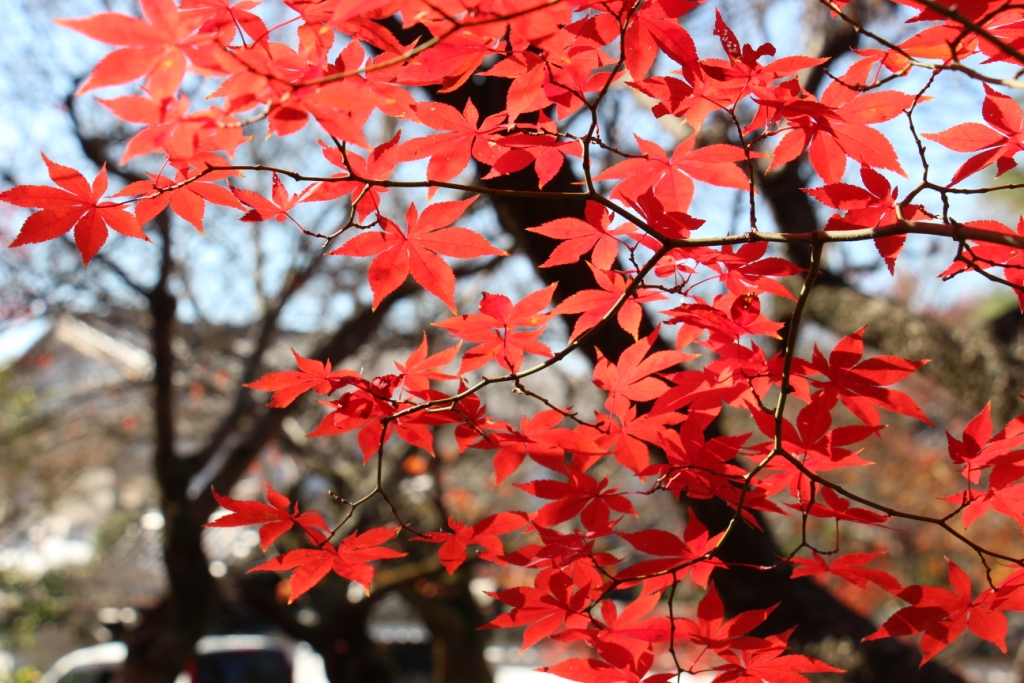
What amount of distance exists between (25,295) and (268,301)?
1.67 metres

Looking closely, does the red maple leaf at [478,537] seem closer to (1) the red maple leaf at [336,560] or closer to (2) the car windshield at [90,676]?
(1) the red maple leaf at [336,560]

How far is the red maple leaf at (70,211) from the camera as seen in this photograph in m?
0.82

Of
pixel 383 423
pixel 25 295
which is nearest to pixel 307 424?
pixel 25 295

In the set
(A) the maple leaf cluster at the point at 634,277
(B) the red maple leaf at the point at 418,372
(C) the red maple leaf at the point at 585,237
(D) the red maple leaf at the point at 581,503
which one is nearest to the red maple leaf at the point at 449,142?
(A) the maple leaf cluster at the point at 634,277

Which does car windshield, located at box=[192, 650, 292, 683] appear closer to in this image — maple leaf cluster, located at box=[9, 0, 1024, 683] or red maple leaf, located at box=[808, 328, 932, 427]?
maple leaf cluster, located at box=[9, 0, 1024, 683]

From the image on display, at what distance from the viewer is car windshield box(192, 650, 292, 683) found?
6.92 metres

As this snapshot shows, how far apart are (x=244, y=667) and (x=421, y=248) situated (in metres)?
7.11

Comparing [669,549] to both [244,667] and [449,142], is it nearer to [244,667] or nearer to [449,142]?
[449,142]

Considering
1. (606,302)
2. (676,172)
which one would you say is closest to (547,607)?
(606,302)

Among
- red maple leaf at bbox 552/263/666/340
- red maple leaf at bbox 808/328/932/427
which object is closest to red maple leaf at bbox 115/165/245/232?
red maple leaf at bbox 552/263/666/340

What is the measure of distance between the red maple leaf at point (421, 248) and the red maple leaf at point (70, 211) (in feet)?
0.79

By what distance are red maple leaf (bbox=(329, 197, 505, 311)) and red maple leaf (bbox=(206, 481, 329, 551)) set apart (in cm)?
28

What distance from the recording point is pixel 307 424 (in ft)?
25.9

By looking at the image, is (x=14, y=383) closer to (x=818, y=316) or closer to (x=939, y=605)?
(x=818, y=316)
